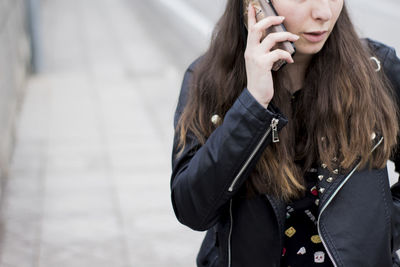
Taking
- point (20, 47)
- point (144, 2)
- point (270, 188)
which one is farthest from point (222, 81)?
point (144, 2)

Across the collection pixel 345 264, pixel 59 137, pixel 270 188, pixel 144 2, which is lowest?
pixel 144 2

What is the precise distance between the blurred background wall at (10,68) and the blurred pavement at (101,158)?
0.14 metres

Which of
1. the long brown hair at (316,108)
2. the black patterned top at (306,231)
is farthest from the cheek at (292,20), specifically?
the black patterned top at (306,231)

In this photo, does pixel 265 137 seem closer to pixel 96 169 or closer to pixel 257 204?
pixel 257 204

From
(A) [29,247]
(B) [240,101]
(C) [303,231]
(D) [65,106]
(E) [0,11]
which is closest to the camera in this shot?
(B) [240,101]

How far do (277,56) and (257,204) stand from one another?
0.39 meters

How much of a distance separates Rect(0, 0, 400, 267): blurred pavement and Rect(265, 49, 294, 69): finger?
240 cm

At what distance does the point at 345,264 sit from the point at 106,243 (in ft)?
8.38

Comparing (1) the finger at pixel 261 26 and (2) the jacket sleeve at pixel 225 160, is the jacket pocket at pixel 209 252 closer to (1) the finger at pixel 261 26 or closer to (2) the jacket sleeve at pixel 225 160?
(2) the jacket sleeve at pixel 225 160

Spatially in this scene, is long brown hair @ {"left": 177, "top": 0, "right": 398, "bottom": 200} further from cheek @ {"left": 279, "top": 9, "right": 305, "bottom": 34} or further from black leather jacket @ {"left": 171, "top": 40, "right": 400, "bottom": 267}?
cheek @ {"left": 279, "top": 9, "right": 305, "bottom": 34}

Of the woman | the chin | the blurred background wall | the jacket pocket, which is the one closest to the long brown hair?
the woman

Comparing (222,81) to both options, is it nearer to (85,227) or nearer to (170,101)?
(85,227)

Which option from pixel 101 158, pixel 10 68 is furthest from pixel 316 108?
pixel 10 68

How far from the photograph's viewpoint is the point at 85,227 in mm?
4227
